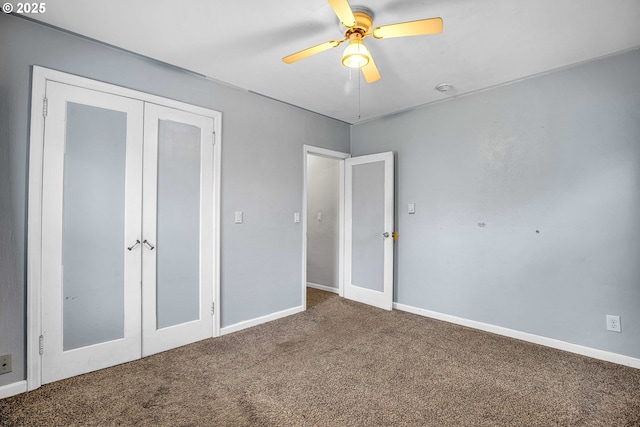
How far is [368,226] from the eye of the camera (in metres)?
4.07

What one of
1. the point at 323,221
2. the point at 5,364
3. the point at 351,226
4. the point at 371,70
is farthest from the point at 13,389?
the point at 323,221

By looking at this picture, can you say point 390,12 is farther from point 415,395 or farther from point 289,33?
point 415,395

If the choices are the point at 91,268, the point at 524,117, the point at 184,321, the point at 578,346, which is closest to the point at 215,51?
the point at 91,268

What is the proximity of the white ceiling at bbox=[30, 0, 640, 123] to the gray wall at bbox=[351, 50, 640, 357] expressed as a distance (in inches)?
12.7

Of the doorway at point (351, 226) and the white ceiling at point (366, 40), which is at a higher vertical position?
the white ceiling at point (366, 40)

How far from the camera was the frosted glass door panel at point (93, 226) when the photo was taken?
2.22m

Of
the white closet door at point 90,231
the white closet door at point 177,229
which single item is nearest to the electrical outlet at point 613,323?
the white closet door at point 177,229

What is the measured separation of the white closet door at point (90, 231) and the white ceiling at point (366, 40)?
1.89 ft

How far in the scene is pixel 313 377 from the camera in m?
2.26

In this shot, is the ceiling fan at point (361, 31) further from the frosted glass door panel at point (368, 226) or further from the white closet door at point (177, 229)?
the frosted glass door panel at point (368, 226)

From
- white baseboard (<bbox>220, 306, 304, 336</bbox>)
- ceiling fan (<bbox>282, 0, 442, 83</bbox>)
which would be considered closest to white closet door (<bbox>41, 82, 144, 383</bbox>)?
white baseboard (<bbox>220, 306, 304, 336</bbox>)

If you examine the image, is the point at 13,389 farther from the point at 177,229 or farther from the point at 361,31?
the point at 361,31

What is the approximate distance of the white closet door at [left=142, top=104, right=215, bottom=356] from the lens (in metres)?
2.58

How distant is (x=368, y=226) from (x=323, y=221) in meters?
1.04
